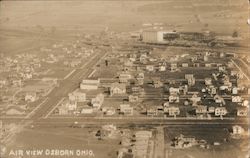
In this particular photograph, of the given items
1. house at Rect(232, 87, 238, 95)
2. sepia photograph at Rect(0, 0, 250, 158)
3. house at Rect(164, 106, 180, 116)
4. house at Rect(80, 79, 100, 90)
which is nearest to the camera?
sepia photograph at Rect(0, 0, 250, 158)

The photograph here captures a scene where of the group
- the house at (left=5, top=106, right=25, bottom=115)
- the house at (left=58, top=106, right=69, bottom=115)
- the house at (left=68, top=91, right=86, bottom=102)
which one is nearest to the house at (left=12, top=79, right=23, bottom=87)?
the house at (left=5, top=106, right=25, bottom=115)

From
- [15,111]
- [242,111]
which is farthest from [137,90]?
[15,111]

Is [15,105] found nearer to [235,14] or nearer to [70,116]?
[70,116]

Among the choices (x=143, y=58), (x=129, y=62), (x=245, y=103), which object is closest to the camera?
(x=245, y=103)

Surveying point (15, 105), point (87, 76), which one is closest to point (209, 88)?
point (87, 76)

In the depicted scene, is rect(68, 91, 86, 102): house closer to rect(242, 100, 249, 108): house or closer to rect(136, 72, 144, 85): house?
rect(136, 72, 144, 85): house

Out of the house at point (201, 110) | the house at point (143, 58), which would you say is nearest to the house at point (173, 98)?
the house at point (201, 110)

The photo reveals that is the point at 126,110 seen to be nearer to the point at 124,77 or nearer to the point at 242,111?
the point at 124,77
